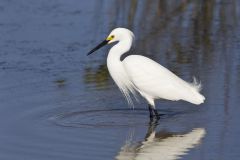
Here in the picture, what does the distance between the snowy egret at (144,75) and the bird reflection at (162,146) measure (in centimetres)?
68

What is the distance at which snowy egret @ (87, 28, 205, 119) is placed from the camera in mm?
8523

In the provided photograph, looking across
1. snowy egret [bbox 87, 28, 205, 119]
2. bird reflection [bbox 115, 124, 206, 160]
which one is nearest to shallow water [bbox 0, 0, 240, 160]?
bird reflection [bbox 115, 124, 206, 160]

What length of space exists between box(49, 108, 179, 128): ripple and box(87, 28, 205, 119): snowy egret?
17cm


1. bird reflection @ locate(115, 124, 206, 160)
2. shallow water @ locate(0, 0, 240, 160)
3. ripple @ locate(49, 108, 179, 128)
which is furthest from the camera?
ripple @ locate(49, 108, 179, 128)

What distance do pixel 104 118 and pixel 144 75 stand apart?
694 mm

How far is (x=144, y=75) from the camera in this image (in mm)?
8633

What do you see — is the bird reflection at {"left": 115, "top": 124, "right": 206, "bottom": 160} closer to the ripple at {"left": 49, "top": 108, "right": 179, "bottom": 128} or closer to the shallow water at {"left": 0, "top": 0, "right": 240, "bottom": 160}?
the shallow water at {"left": 0, "top": 0, "right": 240, "bottom": 160}

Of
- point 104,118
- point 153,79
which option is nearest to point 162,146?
point 104,118

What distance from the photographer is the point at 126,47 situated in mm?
8562

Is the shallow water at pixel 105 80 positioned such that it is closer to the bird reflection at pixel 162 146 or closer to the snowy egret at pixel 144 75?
the bird reflection at pixel 162 146

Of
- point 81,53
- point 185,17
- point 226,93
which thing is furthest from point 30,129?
point 185,17

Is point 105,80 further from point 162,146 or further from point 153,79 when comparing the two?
point 162,146

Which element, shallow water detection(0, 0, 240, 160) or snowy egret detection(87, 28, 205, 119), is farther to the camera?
snowy egret detection(87, 28, 205, 119)

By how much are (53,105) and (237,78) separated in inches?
91.0
